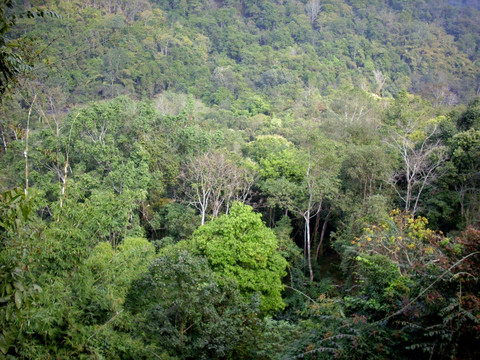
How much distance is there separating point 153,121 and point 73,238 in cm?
1518

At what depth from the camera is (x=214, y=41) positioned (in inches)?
2544

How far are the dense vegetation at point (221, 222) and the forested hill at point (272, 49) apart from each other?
130 cm

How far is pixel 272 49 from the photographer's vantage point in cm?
6200

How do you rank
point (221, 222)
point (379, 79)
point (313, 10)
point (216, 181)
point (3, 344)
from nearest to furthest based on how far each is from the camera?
point (3, 344) < point (221, 222) < point (216, 181) < point (379, 79) < point (313, 10)

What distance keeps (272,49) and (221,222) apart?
54785mm

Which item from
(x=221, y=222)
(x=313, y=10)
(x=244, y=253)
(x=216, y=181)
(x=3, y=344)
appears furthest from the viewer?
(x=313, y=10)

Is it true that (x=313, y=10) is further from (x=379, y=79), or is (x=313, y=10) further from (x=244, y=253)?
(x=244, y=253)

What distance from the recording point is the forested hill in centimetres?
4644

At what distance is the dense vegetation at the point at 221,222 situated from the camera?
4289 mm

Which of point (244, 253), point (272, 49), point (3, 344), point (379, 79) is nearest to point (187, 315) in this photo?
point (244, 253)

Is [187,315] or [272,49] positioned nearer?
[187,315]

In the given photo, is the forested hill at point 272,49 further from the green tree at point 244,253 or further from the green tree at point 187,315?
the green tree at point 187,315

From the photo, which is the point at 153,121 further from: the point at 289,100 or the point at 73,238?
the point at 289,100

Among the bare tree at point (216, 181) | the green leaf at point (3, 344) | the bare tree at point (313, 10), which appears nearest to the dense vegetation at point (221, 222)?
the green leaf at point (3, 344)
